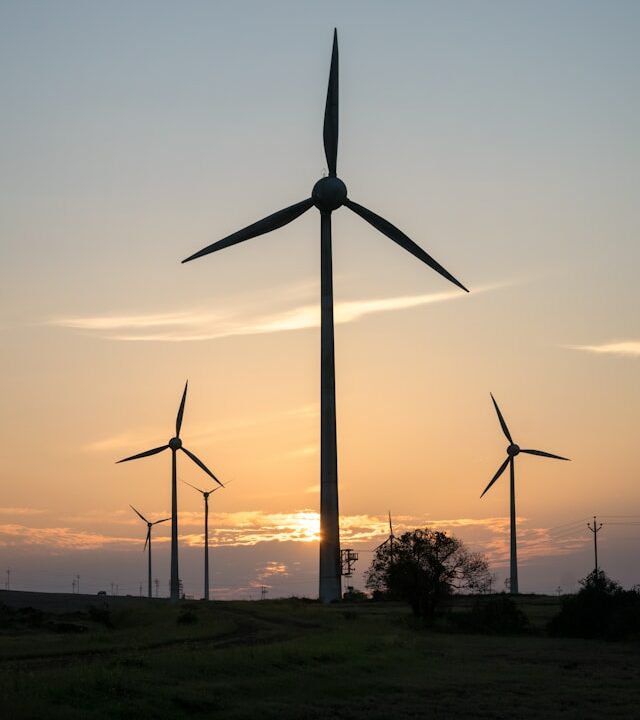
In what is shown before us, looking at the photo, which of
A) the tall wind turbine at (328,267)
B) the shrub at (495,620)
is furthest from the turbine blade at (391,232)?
the shrub at (495,620)

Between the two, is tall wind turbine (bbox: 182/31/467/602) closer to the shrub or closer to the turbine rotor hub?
the turbine rotor hub

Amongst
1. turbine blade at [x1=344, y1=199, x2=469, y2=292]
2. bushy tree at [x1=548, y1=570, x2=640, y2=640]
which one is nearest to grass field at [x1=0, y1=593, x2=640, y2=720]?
bushy tree at [x1=548, y1=570, x2=640, y2=640]

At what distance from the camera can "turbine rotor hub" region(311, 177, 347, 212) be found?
10075cm

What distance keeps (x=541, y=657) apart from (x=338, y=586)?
3004 cm

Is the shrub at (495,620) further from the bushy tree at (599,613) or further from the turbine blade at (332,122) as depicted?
the turbine blade at (332,122)

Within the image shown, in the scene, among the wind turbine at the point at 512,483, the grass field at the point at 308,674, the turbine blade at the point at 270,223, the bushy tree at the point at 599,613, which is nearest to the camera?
the grass field at the point at 308,674

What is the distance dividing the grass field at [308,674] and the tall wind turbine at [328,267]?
7.00m

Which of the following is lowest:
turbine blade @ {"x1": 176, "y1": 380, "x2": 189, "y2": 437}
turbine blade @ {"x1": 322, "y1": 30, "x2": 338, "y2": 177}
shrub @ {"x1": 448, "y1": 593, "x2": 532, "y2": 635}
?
shrub @ {"x1": 448, "y1": 593, "x2": 532, "y2": 635}

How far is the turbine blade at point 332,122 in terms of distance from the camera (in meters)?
103

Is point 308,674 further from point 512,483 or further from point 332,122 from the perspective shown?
point 512,483

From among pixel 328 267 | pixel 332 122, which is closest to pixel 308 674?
pixel 328 267

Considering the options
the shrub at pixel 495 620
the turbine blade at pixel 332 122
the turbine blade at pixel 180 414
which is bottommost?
the shrub at pixel 495 620

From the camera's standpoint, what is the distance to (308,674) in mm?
52812

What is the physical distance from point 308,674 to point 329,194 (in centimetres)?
5599
